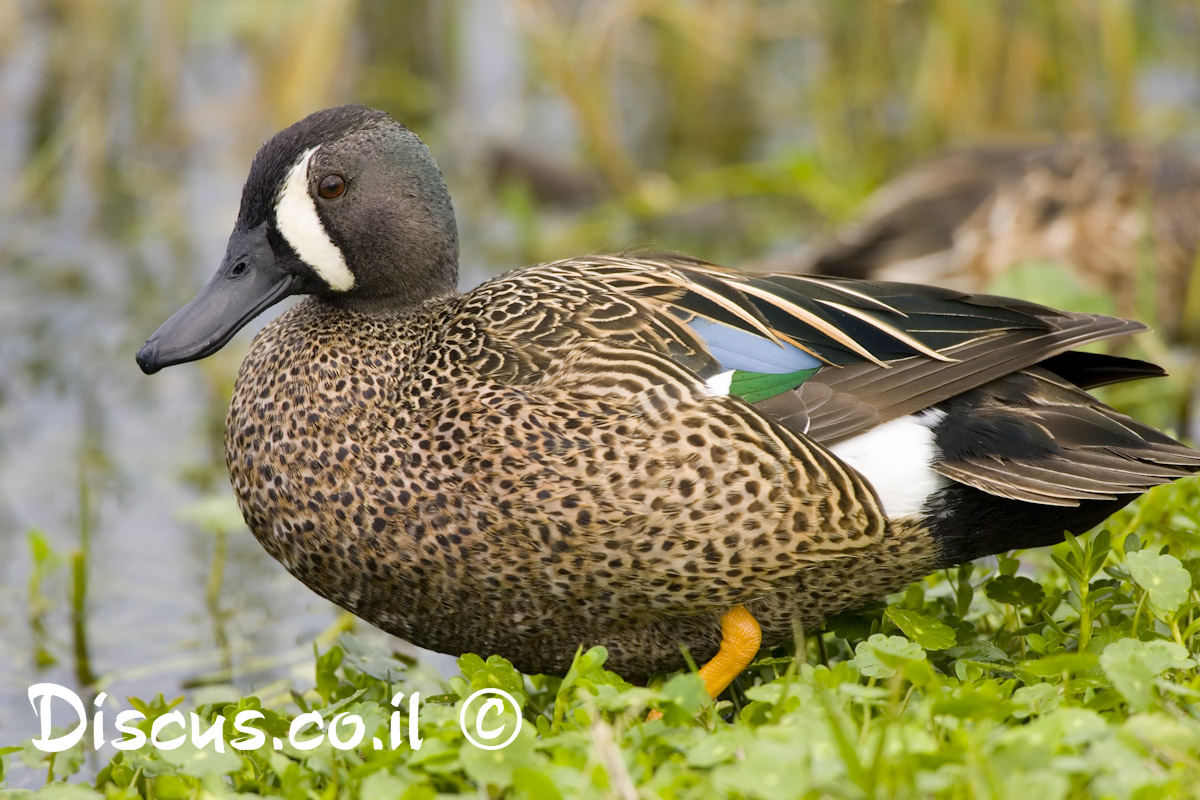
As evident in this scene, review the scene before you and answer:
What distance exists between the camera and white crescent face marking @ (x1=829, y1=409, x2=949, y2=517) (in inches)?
126

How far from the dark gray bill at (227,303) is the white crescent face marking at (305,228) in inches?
2.5

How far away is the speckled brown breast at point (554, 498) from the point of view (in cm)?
309

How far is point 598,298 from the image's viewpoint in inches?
133

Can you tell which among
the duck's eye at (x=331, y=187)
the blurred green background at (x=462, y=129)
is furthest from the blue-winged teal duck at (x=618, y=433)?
the blurred green background at (x=462, y=129)

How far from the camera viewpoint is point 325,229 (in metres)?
3.45

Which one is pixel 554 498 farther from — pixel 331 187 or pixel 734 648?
pixel 331 187

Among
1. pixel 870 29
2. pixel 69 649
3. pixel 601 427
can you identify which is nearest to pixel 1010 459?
pixel 601 427

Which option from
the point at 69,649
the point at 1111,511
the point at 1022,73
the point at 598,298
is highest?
the point at 1022,73

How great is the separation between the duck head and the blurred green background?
66.1 inches

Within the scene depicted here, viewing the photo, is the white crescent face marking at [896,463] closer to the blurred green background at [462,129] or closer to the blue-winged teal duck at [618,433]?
the blue-winged teal duck at [618,433]

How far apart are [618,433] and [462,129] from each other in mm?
5298

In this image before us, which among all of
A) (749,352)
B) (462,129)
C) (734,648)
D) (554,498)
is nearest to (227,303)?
(554,498)

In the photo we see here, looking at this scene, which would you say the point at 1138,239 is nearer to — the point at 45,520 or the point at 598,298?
the point at 598,298

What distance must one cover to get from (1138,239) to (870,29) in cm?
180
